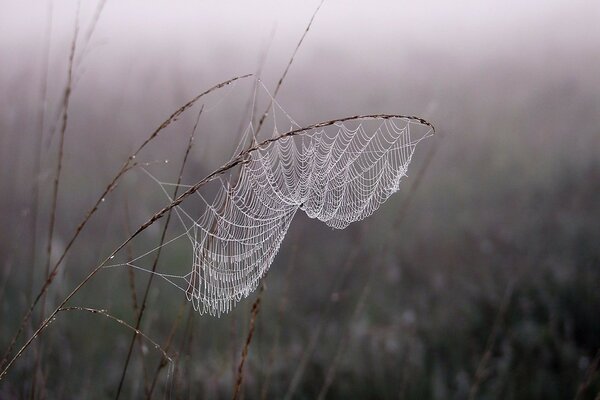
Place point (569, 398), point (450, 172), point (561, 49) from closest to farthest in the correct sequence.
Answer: point (569, 398), point (450, 172), point (561, 49)

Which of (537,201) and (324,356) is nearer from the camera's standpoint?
(324,356)

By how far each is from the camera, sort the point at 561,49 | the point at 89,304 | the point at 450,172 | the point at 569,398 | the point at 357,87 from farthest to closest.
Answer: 1. the point at 561,49
2. the point at 357,87
3. the point at 450,172
4. the point at 89,304
5. the point at 569,398

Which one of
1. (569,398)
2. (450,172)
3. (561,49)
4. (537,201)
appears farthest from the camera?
(561,49)

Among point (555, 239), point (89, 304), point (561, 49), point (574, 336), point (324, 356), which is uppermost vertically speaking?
point (561, 49)

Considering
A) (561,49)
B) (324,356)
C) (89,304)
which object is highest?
(561,49)

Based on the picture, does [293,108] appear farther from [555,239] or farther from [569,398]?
[569,398]

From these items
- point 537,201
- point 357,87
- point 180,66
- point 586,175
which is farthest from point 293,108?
point 586,175

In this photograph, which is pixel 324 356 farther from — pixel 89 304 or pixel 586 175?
pixel 586 175

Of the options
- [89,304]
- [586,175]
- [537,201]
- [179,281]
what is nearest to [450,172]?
[537,201]

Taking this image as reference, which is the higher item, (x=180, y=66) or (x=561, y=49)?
(x=561, y=49)
